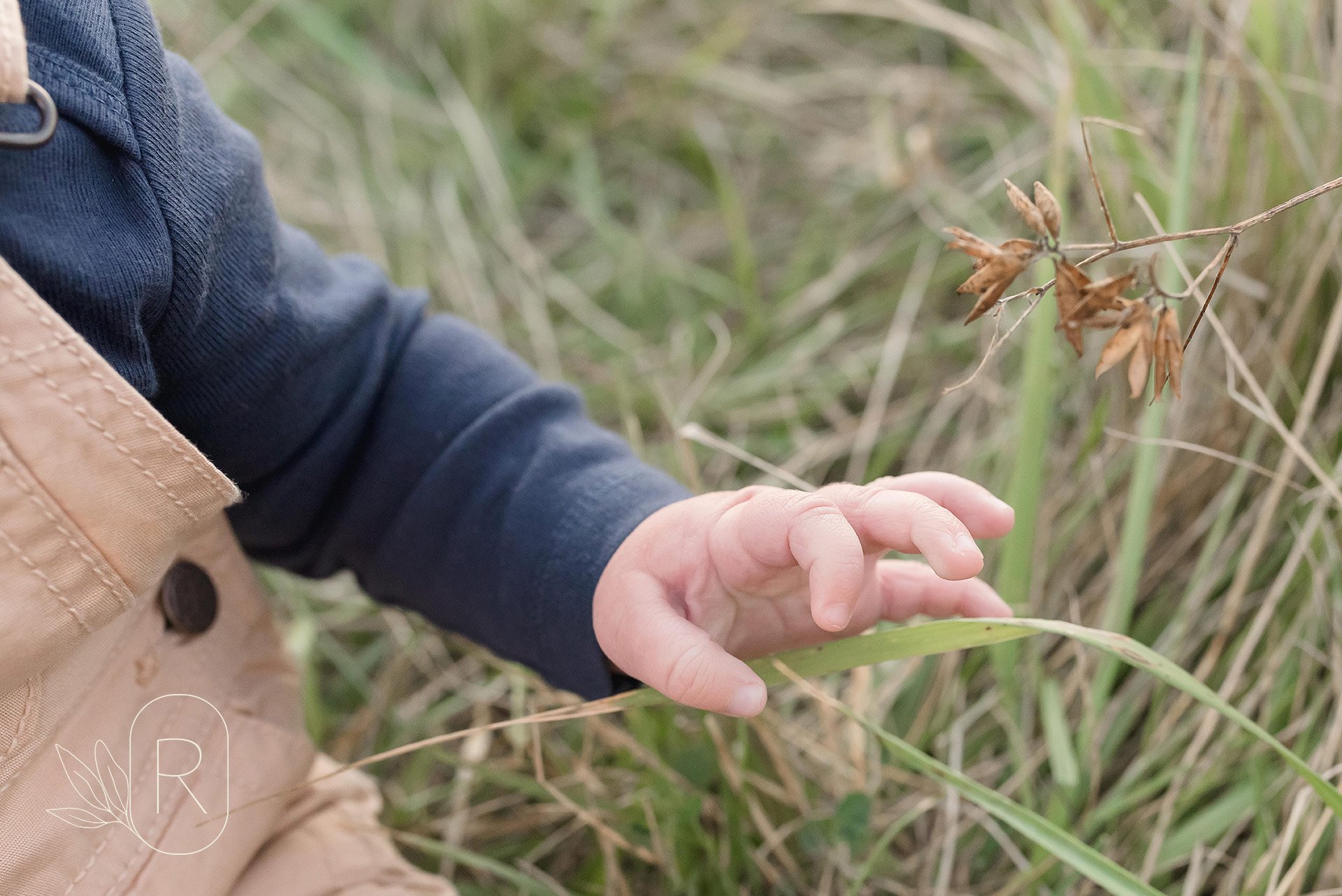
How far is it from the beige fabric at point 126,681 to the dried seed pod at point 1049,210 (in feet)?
1.44

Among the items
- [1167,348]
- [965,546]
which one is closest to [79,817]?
[965,546]

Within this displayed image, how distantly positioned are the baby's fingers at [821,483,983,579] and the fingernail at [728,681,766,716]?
10 cm

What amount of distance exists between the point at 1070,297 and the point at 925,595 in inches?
12.2

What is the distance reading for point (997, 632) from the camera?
0.63m

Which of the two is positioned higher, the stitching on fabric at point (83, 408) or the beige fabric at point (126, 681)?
the stitching on fabric at point (83, 408)

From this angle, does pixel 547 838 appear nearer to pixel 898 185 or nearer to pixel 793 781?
pixel 793 781

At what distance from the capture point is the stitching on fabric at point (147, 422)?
1.83 ft

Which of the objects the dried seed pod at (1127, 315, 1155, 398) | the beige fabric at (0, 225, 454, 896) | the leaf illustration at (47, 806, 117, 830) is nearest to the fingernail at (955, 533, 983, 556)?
the dried seed pod at (1127, 315, 1155, 398)

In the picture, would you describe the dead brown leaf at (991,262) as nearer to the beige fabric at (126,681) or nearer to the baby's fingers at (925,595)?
the baby's fingers at (925,595)

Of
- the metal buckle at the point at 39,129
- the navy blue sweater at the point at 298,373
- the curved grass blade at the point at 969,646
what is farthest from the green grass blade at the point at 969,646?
the metal buckle at the point at 39,129

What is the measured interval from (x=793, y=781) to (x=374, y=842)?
0.33m

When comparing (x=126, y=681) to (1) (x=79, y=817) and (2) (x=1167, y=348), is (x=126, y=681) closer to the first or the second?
(1) (x=79, y=817)

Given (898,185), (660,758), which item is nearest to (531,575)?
(660,758)

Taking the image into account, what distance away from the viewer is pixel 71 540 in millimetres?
576
